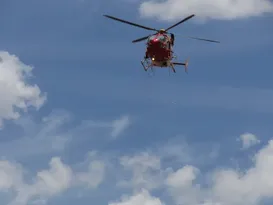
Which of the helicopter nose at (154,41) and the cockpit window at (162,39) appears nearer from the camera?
the helicopter nose at (154,41)

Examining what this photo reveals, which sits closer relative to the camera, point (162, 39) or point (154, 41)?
point (154, 41)

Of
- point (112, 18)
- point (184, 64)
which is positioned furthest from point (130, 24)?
point (184, 64)

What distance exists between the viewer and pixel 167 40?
155m

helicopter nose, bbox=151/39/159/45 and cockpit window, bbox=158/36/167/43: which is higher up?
cockpit window, bbox=158/36/167/43

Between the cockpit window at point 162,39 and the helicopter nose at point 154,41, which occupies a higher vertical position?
the cockpit window at point 162,39

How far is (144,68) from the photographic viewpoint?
153375mm

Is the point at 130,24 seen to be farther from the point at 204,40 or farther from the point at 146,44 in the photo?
the point at 204,40

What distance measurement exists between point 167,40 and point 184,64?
25.2ft

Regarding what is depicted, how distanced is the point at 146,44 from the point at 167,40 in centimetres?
489

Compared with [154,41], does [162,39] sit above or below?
above

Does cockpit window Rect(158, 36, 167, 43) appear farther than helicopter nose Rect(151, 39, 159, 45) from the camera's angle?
Yes

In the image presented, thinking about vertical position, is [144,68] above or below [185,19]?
below

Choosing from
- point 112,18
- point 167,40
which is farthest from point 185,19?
point 112,18

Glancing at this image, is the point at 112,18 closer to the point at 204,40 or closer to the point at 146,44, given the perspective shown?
the point at 146,44
